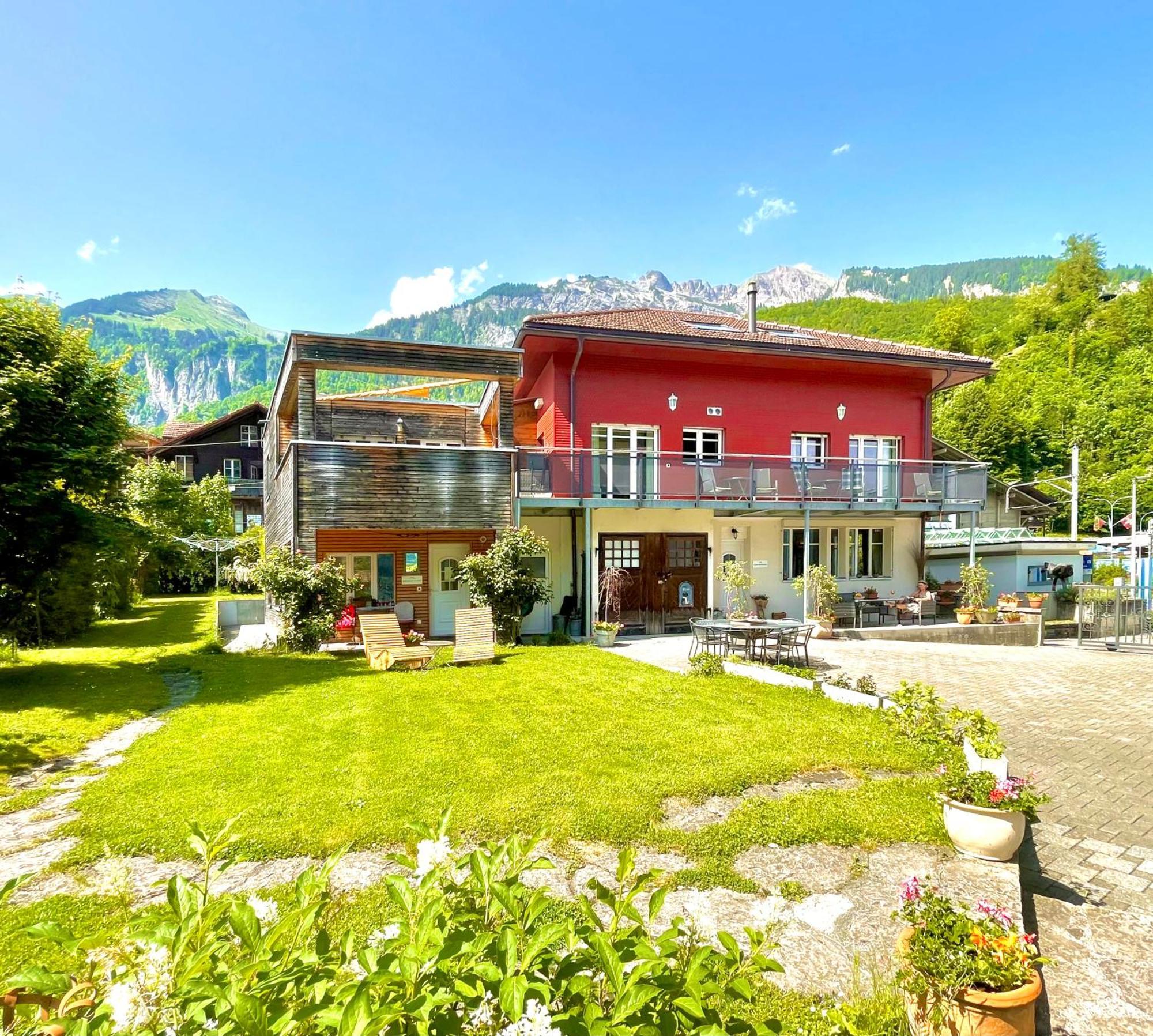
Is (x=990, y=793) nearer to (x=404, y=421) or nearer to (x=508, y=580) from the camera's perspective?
(x=508, y=580)

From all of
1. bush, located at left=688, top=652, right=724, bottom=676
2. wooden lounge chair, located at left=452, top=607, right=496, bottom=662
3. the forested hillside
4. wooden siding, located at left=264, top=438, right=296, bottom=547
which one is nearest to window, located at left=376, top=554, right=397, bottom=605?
wooden siding, located at left=264, top=438, right=296, bottom=547

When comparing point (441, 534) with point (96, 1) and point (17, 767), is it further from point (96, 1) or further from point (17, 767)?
point (96, 1)

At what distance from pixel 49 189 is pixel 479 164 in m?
19.4

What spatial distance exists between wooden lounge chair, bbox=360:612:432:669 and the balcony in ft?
13.6

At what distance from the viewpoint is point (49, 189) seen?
82.2ft

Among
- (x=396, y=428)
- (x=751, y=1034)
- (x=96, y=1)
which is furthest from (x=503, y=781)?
(x=96, y=1)

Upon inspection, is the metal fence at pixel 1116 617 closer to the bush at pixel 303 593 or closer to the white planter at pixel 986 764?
the white planter at pixel 986 764

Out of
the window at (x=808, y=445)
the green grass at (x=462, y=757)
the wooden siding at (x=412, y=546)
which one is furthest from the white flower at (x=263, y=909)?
the window at (x=808, y=445)

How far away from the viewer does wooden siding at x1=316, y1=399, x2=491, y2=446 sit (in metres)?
16.1

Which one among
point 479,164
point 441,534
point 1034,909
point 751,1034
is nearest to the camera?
point 751,1034

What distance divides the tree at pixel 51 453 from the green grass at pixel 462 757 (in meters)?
3.65

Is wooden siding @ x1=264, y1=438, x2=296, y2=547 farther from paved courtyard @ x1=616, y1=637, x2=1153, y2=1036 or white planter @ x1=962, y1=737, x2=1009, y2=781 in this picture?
white planter @ x1=962, y1=737, x2=1009, y2=781

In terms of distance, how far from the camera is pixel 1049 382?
5316cm

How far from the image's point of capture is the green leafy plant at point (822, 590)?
1492 cm
